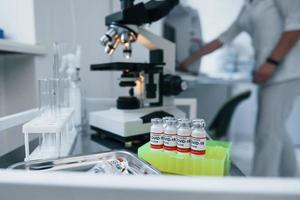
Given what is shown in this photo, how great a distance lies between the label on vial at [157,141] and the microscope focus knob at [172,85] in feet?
1.02

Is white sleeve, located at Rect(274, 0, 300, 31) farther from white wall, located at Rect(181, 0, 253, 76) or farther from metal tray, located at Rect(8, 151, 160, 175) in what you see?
metal tray, located at Rect(8, 151, 160, 175)

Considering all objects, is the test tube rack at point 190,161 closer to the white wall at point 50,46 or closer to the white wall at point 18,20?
the white wall at point 50,46

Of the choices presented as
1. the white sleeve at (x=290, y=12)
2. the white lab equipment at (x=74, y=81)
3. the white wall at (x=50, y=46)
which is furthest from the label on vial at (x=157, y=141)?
the white sleeve at (x=290, y=12)

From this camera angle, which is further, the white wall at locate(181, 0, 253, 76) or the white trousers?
the white wall at locate(181, 0, 253, 76)

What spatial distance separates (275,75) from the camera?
1305mm

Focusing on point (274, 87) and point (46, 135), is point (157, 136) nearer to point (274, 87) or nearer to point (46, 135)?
point (46, 135)

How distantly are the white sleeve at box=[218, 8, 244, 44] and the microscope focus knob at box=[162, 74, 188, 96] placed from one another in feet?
3.54

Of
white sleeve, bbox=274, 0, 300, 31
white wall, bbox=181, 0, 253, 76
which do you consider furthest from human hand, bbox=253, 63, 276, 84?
white wall, bbox=181, 0, 253, 76

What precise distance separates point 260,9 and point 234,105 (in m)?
0.68

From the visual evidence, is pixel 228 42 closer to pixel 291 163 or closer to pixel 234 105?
pixel 234 105

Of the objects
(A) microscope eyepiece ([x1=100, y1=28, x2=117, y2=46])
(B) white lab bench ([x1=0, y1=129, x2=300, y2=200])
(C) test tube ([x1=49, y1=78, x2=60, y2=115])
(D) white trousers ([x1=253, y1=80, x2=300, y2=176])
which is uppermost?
(A) microscope eyepiece ([x1=100, y1=28, x2=117, y2=46])

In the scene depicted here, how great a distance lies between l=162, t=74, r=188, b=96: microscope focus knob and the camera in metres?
0.77

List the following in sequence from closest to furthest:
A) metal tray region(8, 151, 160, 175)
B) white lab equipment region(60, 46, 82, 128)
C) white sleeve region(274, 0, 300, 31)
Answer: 1. metal tray region(8, 151, 160, 175)
2. white lab equipment region(60, 46, 82, 128)
3. white sleeve region(274, 0, 300, 31)

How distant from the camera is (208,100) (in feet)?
6.57
